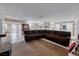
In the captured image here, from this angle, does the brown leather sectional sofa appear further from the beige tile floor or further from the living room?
the beige tile floor

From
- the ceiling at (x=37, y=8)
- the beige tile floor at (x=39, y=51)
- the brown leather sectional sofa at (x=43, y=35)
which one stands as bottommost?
the beige tile floor at (x=39, y=51)

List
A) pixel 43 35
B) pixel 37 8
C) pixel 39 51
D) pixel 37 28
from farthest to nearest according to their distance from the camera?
pixel 43 35, pixel 37 28, pixel 39 51, pixel 37 8

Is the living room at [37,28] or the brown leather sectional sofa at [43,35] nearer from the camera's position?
the living room at [37,28]

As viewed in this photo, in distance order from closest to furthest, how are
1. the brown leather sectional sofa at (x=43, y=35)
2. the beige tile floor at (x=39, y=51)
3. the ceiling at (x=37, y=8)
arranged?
the ceiling at (x=37, y=8) < the beige tile floor at (x=39, y=51) < the brown leather sectional sofa at (x=43, y=35)

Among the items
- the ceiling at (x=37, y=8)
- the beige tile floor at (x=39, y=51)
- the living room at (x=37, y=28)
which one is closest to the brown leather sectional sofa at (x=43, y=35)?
the living room at (x=37, y=28)

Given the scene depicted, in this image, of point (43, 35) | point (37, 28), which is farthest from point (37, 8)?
point (43, 35)

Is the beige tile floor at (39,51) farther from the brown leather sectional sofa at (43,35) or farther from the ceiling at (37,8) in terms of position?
the ceiling at (37,8)

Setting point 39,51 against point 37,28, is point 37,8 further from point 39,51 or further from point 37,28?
point 37,28

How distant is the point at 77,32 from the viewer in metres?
1.45

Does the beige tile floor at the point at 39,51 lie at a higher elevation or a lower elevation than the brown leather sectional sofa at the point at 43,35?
lower

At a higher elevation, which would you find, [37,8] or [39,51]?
[37,8]

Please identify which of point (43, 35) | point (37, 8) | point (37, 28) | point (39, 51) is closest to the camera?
point (37, 8)

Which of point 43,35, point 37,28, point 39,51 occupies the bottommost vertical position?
point 39,51

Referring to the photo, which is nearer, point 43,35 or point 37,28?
point 37,28
